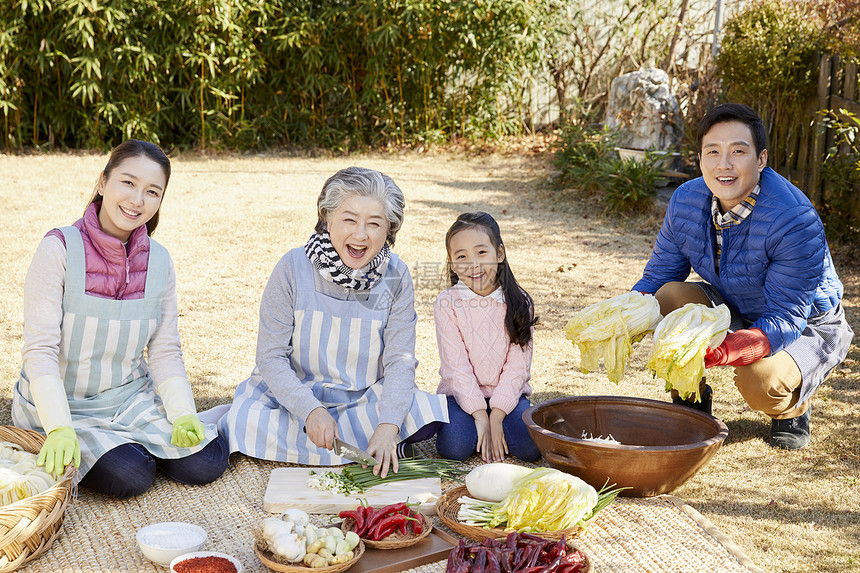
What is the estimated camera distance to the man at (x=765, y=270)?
327cm

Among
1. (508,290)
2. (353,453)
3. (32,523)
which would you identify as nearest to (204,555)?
(32,523)

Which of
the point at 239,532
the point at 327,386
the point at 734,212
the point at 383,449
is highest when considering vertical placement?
the point at 734,212

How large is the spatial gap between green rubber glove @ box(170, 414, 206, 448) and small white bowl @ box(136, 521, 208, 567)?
0.39 metres

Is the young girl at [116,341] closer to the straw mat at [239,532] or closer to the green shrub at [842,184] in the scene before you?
the straw mat at [239,532]

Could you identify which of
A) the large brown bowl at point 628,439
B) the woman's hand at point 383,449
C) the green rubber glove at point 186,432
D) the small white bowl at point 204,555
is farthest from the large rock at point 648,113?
the small white bowl at point 204,555

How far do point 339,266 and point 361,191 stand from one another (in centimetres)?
30

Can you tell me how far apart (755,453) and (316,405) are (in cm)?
184

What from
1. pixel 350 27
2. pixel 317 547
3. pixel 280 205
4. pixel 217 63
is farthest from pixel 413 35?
pixel 317 547

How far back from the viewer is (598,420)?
3.46 metres

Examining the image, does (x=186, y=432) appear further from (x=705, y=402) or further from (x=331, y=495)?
(x=705, y=402)

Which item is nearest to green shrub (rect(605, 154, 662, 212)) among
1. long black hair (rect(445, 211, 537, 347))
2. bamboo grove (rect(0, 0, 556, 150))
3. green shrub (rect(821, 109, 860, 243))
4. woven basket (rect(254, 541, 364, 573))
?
green shrub (rect(821, 109, 860, 243))

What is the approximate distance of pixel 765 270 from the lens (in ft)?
11.3

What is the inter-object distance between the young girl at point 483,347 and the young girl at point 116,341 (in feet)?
3.19

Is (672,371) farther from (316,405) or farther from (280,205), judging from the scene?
(280,205)
